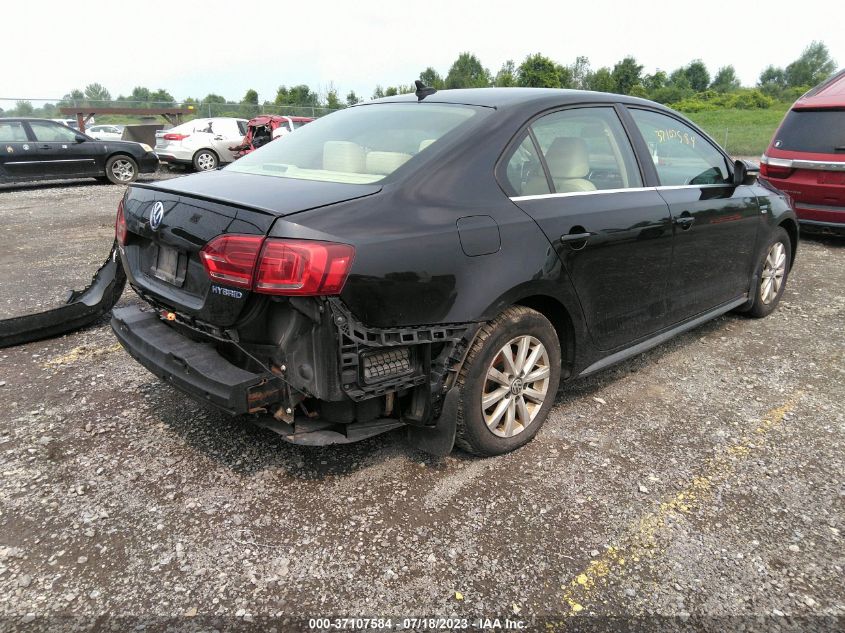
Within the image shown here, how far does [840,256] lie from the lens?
24.8ft

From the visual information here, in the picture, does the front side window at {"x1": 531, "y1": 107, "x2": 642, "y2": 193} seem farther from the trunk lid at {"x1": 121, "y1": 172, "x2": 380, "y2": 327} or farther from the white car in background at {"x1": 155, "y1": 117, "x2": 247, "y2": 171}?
the white car in background at {"x1": 155, "y1": 117, "x2": 247, "y2": 171}

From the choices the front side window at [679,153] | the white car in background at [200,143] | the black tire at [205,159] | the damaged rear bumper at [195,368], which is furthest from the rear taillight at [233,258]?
the black tire at [205,159]

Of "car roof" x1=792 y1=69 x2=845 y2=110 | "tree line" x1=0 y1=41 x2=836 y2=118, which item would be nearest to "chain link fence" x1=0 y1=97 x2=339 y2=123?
"tree line" x1=0 y1=41 x2=836 y2=118

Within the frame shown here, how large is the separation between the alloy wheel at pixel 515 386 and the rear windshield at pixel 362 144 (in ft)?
3.34

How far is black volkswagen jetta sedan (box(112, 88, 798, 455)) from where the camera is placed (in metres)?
2.38

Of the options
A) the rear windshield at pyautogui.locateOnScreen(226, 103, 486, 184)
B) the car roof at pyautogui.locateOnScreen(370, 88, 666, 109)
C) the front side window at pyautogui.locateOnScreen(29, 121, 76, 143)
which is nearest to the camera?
the rear windshield at pyautogui.locateOnScreen(226, 103, 486, 184)

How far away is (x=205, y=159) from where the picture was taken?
16766 millimetres

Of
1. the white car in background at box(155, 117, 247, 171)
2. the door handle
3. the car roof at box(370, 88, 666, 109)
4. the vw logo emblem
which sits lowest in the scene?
the white car in background at box(155, 117, 247, 171)

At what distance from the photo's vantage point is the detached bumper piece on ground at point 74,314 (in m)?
4.31

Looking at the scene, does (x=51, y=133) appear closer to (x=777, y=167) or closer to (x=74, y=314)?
(x=74, y=314)

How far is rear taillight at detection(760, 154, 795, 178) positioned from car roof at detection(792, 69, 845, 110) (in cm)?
71

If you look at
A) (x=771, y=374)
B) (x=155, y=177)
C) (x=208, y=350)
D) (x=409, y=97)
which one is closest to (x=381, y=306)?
(x=208, y=350)

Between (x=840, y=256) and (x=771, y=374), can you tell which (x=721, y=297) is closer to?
(x=771, y=374)

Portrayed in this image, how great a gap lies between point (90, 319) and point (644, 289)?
3924 millimetres
